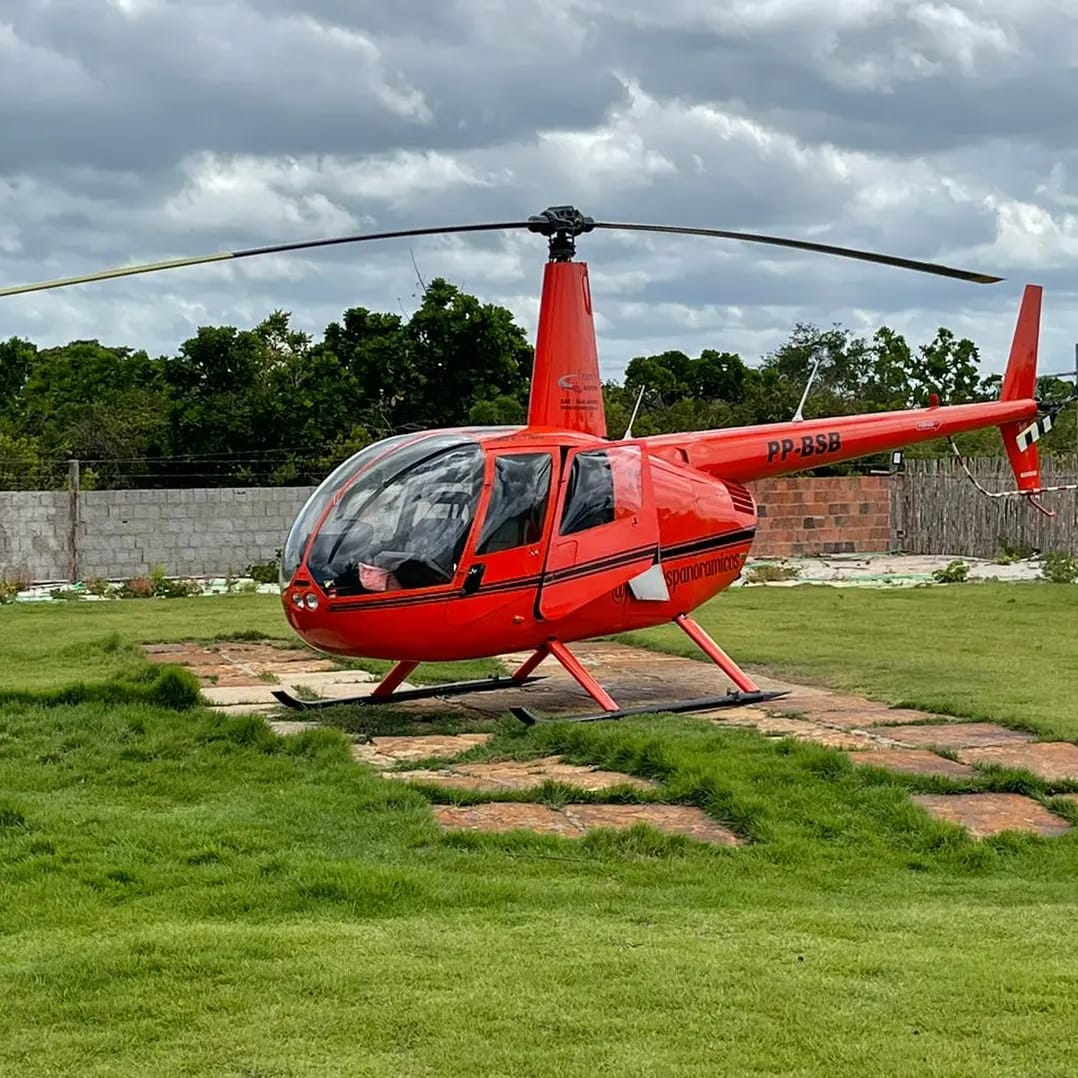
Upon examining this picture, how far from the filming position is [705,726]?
900 centimetres

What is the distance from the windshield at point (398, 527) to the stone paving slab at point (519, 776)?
1.36 m

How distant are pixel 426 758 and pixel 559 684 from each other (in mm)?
3068

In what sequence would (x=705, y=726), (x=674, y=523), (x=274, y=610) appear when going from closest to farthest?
(x=705, y=726)
(x=674, y=523)
(x=274, y=610)

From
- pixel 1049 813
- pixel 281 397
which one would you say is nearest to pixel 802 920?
pixel 1049 813

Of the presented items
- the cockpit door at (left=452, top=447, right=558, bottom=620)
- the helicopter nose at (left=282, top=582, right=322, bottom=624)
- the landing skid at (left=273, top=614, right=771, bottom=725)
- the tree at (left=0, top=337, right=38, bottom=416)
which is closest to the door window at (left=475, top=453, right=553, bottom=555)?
the cockpit door at (left=452, top=447, right=558, bottom=620)

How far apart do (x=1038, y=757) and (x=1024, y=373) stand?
6033 mm

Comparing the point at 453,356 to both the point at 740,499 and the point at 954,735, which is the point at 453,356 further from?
the point at 954,735

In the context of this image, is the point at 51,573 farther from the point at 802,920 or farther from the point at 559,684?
the point at 802,920

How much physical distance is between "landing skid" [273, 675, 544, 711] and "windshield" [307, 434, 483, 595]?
1367mm

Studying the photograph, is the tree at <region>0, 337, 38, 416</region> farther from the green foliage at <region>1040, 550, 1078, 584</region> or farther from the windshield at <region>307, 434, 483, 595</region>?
the windshield at <region>307, 434, 483, 595</region>

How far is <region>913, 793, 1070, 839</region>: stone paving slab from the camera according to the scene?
6.66 m

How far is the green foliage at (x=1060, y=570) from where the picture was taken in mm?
20266

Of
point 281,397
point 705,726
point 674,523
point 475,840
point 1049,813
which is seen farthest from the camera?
point 281,397

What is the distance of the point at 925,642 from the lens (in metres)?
13.5
